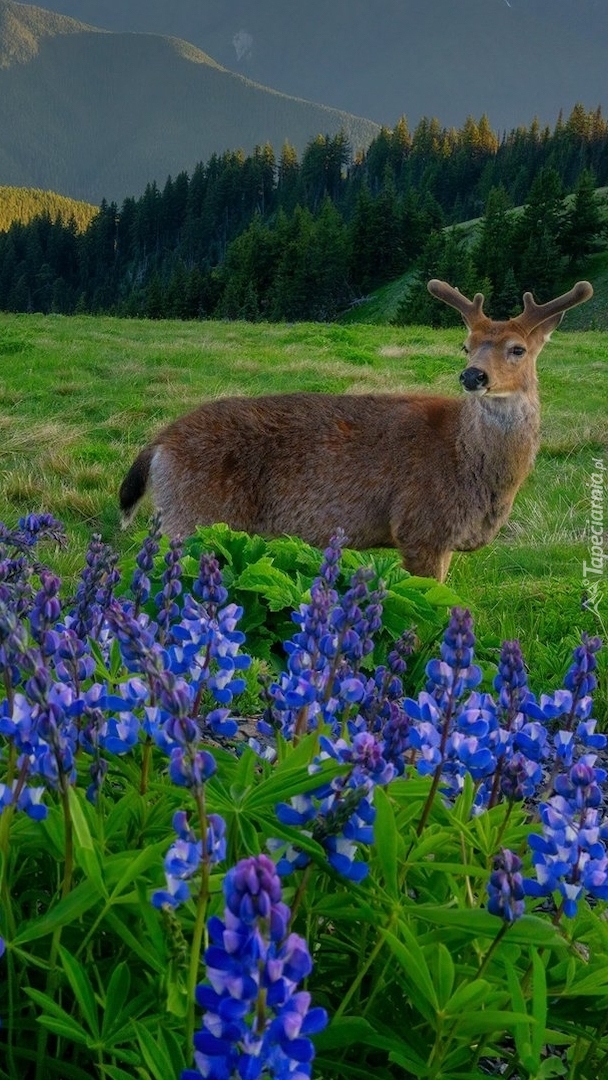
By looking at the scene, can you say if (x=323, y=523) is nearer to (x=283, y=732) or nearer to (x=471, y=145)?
(x=283, y=732)

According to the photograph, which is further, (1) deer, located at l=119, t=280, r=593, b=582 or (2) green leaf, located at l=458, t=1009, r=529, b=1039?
(1) deer, located at l=119, t=280, r=593, b=582

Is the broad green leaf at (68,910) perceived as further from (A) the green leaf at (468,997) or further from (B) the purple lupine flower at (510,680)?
(B) the purple lupine flower at (510,680)

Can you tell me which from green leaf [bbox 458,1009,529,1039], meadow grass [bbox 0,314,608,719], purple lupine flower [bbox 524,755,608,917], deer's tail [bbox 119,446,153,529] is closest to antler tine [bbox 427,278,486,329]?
meadow grass [bbox 0,314,608,719]

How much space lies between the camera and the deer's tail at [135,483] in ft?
20.5

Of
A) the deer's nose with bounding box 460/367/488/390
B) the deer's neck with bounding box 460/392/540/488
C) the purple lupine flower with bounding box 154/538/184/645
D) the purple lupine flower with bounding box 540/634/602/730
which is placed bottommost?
the purple lupine flower with bounding box 540/634/602/730

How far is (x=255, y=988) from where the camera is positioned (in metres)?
0.81

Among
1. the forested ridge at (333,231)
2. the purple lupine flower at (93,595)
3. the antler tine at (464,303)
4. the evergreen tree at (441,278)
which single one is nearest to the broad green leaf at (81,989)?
the purple lupine flower at (93,595)

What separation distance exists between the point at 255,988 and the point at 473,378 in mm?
5388

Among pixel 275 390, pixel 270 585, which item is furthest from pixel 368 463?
pixel 275 390

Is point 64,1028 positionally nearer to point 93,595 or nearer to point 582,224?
point 93,595

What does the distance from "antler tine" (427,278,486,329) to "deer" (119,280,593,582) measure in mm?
31

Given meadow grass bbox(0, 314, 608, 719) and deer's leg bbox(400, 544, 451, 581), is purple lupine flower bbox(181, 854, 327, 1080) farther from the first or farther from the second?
deer's leg bbox(400, 544, 451, 581)

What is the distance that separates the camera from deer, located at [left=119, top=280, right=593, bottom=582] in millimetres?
6062

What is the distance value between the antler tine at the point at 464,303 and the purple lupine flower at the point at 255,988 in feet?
19.2
